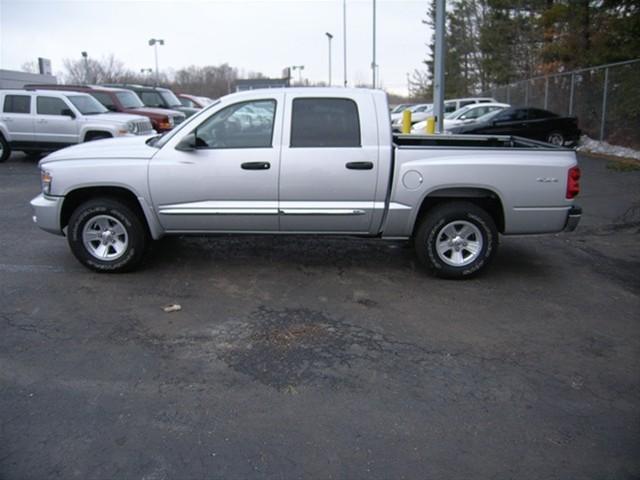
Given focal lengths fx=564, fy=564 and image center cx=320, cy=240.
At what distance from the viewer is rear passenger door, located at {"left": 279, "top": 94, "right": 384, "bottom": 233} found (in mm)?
5594

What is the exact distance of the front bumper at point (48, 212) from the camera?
19.0 feet

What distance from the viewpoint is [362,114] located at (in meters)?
5.69

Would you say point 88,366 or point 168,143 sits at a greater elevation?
point 168,143

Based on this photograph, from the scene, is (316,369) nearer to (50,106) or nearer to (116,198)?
(116,198)

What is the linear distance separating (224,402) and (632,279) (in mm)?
4736

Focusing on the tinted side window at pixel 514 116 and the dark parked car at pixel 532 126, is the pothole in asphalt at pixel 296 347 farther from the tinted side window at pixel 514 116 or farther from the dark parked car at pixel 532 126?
the tinted side window at pixel 514 116

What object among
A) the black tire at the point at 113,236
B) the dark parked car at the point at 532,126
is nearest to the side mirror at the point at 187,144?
the black tire at the point at 113,236

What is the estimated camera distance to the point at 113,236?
591 cm

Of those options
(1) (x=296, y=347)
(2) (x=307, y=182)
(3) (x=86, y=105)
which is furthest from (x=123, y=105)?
(1) (x=296, y=347)

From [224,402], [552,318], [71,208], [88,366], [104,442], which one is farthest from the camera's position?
[71,208]

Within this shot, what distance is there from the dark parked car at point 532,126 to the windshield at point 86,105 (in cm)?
1181

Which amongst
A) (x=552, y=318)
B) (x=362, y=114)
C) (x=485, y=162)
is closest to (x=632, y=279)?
(x=552, y=318)

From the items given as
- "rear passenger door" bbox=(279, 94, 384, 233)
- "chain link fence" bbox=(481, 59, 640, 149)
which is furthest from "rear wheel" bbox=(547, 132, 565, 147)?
"rear passenger door" bbox=(279, 94, 384, 233)

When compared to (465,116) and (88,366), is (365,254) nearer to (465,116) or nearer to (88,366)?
(88,366)
